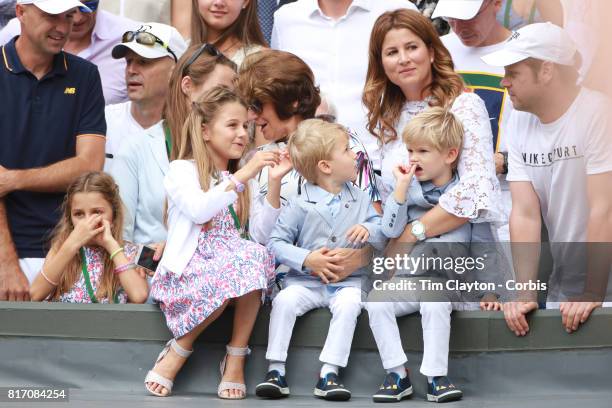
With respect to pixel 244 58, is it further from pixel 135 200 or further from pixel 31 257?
pixel 31 257

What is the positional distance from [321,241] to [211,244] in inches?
20.9

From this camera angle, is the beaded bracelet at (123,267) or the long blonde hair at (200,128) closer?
the long blonde hair at (200,128)

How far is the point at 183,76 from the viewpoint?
6660mm

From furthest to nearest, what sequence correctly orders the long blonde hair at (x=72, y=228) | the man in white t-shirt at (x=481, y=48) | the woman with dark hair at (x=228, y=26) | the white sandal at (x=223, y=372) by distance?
the woman with dark hair at (x=228, y=26)
the man in white t-shirt at (x=481, y=48)
the long blonde hair at (x=72, y=228)
the white sandal at (x=223, y=372)

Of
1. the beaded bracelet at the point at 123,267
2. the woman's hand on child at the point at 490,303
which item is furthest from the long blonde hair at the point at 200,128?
the woman's hand on child at the point at 490,303

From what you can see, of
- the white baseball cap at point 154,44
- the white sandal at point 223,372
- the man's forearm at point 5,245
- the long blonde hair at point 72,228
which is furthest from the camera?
the white baseball cap at point 154,44

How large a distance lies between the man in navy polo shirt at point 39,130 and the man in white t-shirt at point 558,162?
2.22m

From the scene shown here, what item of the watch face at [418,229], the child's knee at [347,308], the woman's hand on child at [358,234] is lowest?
the child's knee at [347,308]

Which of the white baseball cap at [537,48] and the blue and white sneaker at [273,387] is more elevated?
the white baseball cap at [537,48]

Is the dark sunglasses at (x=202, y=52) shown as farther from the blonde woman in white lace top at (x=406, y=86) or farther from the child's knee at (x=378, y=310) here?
the child's knee at (x=378, y=310)

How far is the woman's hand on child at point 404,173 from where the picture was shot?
5824 mm

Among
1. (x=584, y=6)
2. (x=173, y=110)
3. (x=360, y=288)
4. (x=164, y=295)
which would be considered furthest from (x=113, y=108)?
(x=584, y=6)

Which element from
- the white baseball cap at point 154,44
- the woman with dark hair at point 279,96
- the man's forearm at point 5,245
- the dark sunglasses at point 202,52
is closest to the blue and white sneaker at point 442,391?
the woman with dark hair at point 279,96

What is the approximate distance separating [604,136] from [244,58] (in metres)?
2.01
